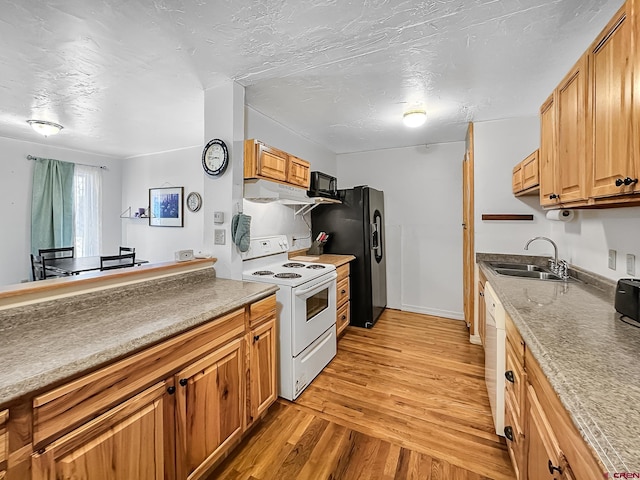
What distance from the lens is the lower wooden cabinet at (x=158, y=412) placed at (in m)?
0.86

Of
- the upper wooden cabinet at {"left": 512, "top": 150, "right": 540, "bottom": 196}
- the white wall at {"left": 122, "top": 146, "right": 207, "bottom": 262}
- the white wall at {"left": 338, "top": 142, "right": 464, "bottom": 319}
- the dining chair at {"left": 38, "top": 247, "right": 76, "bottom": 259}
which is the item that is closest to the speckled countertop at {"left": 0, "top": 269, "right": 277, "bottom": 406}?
the upper wooden cabinet at {"left": 512, "top": 150, "right": 540, "bottom": 196}

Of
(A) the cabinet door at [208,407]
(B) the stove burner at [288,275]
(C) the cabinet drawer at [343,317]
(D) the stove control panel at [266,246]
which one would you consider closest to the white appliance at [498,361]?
(B) the stove burner at [288,275]

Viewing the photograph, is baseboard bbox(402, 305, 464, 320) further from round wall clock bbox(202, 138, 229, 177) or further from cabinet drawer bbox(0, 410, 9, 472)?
cabinet drawer bbox(0, 410, 9, 472)

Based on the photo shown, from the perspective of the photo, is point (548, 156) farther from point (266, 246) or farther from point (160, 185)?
point (160, 185)

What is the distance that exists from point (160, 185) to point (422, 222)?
4.24m

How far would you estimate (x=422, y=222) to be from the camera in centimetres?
395

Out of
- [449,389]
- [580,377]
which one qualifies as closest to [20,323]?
[580,377]

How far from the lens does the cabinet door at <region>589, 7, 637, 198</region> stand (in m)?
0.99

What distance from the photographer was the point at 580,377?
0.80 m

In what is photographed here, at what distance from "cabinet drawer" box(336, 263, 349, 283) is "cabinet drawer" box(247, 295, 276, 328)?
127cm

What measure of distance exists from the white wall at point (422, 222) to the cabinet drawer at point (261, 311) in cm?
261

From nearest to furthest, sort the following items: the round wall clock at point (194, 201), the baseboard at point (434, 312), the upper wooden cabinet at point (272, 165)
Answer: the upper wooden cabinet at point (272, 165) → the baseboard at point (434, 312) → the round wall clock at point (194, 201)

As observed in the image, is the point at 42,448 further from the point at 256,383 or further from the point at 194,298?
the point at 256,383

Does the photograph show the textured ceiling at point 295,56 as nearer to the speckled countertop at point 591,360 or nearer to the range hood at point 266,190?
the range hood at point 266,190
